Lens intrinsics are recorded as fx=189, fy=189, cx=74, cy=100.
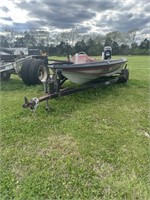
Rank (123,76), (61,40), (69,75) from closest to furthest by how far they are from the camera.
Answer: (69,75)
(123,76)
(61,40)

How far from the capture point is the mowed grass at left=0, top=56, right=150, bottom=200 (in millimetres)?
1849

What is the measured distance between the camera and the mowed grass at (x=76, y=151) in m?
1.85

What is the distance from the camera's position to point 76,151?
7.95 ft

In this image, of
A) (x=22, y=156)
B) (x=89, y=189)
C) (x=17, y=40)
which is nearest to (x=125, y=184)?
(x=89, y=189)

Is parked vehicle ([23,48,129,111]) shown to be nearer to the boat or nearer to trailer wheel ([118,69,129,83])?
the boat

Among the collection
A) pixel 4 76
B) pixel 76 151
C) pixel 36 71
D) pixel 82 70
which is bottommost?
pixel 76 151

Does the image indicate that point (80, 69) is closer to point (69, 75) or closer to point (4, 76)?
point (69, 75)

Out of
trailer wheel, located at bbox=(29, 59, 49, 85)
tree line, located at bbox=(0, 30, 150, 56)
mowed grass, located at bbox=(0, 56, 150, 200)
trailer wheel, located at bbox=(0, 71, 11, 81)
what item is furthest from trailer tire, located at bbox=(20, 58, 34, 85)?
tree line, located at bbox=(0, 30, 150, 56)

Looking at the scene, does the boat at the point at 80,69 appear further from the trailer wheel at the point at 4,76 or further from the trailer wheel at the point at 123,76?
the trailer wheel at the point at 4,76

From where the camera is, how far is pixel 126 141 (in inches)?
105

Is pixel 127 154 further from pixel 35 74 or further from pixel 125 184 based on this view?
pixel 35 74

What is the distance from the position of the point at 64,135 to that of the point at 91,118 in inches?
31.1

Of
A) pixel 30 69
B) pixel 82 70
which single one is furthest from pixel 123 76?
pixel 30 69

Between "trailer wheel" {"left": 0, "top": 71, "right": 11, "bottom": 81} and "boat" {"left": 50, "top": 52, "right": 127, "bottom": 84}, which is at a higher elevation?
"boat" {"left": 50, "top": 52, "right": 127, "bottom": 84}
